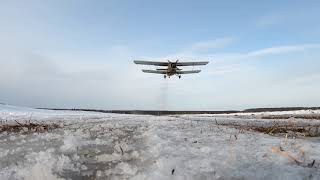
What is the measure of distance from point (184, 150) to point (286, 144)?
5.70ft

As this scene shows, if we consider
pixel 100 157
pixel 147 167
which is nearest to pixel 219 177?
pixel 147 167

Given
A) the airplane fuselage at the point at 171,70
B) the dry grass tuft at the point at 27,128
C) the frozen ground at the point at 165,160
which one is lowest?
the frozen ground at the point at 165,160

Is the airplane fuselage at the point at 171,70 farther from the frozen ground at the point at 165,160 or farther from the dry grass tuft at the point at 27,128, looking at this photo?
the frozen ground at the point at 165,160

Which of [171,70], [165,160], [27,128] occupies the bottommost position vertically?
[165,160]

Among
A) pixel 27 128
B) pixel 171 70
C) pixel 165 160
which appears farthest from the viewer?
pixel 171 70

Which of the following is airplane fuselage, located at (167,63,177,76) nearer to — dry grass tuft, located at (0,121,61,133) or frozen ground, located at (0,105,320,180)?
dry grass tuft, located at (0,121,61,133)

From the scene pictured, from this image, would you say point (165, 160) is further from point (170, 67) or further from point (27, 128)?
point (170, 67)

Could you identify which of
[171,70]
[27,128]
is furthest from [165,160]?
[171,70]

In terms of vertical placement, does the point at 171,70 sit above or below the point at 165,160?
above

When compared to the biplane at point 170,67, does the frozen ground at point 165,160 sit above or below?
below

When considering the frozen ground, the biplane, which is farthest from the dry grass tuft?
the biplane

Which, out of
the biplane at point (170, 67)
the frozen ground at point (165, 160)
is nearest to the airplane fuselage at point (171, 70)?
the biplane at point (170, 67)

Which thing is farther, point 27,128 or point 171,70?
point 171,70

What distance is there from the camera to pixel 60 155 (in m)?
6.27
